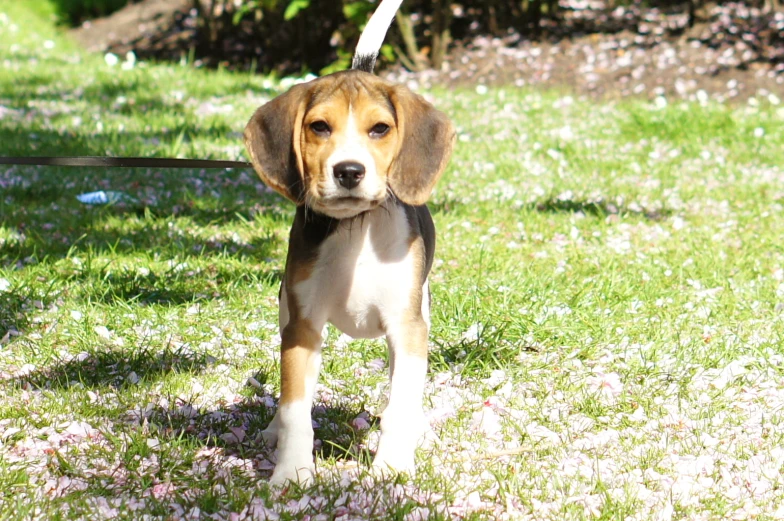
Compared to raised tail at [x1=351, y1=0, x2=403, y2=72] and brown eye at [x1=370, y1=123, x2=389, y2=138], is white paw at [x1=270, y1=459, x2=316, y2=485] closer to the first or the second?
brown eye at [x1=370, y1=123, x2=389, y2=138]

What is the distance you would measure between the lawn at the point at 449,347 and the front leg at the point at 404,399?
0.34ft

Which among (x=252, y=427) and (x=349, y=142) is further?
(x=252, y=427)

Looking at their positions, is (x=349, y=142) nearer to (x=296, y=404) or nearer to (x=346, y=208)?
(x=346, y=208)

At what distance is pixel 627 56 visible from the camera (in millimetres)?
13820

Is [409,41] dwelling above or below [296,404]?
below

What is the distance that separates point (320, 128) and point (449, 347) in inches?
71.4

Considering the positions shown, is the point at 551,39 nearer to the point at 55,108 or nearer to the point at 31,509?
the point at 55,108

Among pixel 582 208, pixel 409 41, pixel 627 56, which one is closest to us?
pixel 582 208

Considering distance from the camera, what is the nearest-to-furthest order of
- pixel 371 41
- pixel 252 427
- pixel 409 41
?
pixel 371 41 → pixel 252 427 → pixel 409 41

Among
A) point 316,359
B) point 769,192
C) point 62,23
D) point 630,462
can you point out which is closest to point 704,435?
point 630,462

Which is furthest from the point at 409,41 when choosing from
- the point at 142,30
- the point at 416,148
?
the point at 416,148

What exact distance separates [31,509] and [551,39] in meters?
13.4

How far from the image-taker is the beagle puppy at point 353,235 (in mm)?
3072

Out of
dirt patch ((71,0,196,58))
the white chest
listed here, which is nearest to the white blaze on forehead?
the white chest
